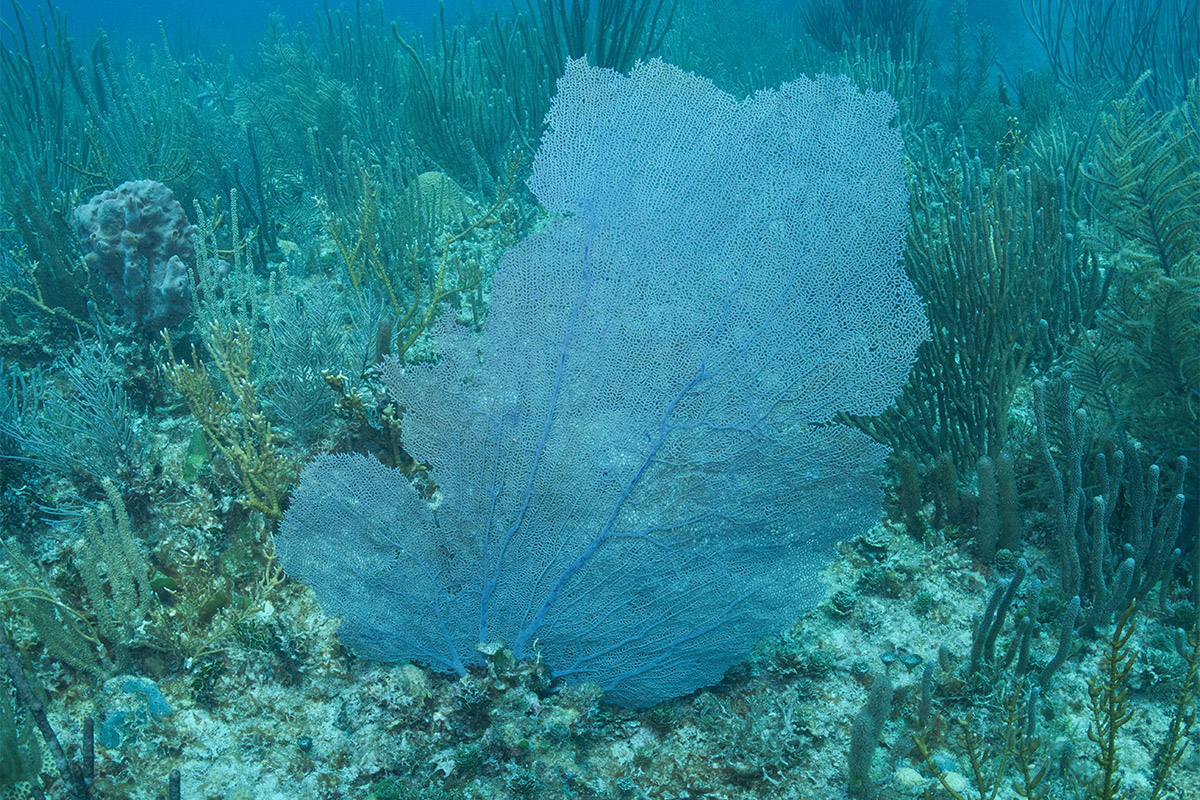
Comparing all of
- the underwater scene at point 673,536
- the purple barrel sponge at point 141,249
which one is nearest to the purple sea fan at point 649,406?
the underwater scene at point 673,536

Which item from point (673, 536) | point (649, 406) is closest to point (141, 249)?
point (649, 406)

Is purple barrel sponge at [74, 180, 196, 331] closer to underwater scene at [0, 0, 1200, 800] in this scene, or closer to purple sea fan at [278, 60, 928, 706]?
underwater scene at [0, 0, 1200, 800]

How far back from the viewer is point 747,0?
17.9 metres

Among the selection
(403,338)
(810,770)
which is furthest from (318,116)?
(810,770)

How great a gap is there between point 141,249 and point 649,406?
4098mm

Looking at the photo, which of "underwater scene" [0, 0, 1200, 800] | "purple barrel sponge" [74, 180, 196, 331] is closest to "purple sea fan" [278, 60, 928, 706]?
"underwater scene" [0, 0, 1200, 800]

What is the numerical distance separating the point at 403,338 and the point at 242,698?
238 cm

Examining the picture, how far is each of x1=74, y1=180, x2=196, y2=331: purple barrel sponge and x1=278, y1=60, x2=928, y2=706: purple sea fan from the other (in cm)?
271

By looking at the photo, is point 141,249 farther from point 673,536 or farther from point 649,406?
point 673,536

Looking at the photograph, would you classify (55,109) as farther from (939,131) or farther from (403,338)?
(939,131)

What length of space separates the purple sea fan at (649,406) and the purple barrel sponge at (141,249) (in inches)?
107

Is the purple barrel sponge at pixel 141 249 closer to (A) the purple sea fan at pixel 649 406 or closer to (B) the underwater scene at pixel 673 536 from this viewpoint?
(B) the underwater scene at pixel 673 536

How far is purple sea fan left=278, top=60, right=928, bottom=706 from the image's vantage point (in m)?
2.52

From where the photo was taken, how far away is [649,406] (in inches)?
99.0
